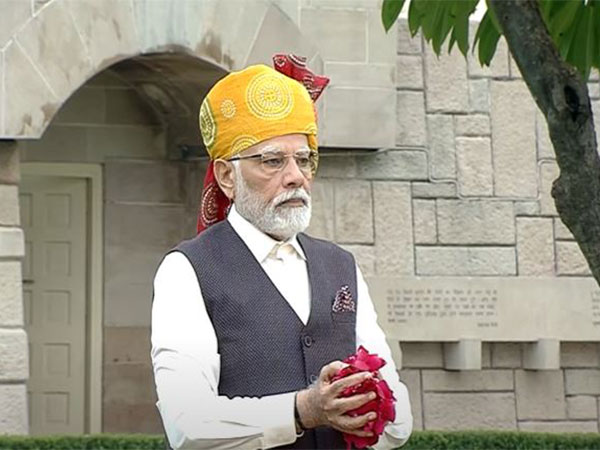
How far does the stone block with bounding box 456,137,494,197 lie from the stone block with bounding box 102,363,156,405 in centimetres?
223

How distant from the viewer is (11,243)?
358 inches

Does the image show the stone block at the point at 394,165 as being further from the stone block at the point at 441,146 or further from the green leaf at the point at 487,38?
the green leaf at the point at 487,38

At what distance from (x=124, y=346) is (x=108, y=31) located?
7.37 feet

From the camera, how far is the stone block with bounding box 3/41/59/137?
8.93m

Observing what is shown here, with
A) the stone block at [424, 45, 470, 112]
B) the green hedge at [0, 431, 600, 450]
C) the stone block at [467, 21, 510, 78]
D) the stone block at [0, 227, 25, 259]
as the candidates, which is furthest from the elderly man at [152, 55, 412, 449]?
the stone block at [467, 21, 510, 78]

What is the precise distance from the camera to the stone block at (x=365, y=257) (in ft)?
32.9

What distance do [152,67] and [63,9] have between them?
1.03 metres

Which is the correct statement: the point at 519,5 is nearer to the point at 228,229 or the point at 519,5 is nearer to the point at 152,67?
the point at 228,229

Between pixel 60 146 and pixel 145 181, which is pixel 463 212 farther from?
pixel 60 146

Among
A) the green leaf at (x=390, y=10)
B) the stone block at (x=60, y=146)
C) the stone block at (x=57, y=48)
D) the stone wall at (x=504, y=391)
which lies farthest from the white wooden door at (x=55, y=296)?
the green leaf at (x=390, y=10)

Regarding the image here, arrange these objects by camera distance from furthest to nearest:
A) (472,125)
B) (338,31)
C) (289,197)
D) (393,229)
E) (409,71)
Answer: (472,125), (409,71), (393,229), (338,31), (289,197)

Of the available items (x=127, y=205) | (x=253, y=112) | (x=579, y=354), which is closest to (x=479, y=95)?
(x=579, y=354)

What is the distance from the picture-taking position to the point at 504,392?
1046 centimetres

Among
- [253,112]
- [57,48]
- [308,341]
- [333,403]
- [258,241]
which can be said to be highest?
[57,48]
